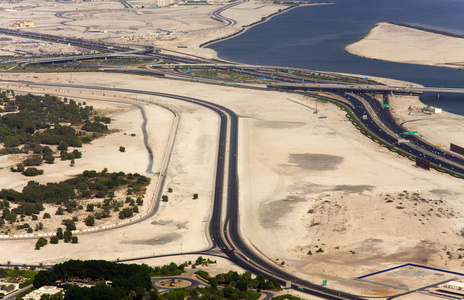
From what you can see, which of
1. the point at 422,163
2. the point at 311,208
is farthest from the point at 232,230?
the point at 422,163

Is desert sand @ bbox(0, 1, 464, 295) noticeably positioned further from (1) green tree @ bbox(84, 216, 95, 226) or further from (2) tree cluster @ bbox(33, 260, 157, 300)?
(2) tree cluster @ bbox(33, 260, 157, 300)

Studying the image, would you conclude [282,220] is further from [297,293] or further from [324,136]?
[324,136]

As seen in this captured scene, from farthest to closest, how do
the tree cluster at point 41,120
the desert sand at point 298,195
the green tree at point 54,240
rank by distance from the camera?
the tree cluster at point 41,120 → the green tree at point 54,240 → the desert sand at point 298,195

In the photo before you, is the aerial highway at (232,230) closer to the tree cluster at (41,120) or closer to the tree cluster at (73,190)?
the tree cluster at (73,190)

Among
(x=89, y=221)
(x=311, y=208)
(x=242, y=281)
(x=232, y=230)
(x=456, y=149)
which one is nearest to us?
(x=242, y=281)

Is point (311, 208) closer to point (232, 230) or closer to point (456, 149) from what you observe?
point (232, 230)

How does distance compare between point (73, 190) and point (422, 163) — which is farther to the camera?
point (422, 163)

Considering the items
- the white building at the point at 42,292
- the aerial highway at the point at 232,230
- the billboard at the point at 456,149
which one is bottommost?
the aerial highway at the point at 232,230

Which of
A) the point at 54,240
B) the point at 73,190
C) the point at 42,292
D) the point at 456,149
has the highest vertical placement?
the point at 456,149

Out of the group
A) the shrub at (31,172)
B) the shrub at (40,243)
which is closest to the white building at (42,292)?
the shrub at (40,243)
